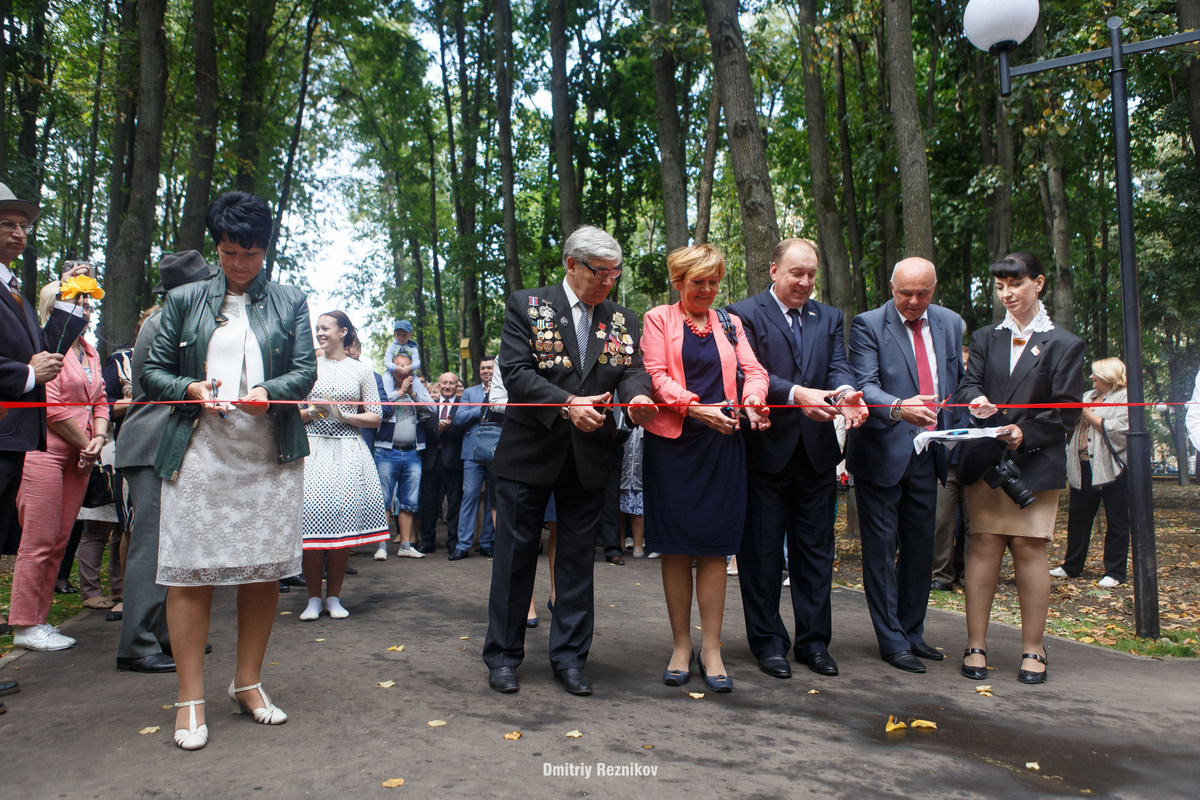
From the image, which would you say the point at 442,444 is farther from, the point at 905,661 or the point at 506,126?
the point at 506,126

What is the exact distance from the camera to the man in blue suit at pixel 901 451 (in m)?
4.91

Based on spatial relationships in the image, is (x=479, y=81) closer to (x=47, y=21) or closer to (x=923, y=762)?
(x=47, y=21)

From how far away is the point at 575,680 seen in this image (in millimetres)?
4242

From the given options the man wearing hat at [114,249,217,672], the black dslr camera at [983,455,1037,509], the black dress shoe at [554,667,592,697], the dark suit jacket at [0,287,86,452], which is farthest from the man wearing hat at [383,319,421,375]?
the black dslr camera at [983,455,1037,509]

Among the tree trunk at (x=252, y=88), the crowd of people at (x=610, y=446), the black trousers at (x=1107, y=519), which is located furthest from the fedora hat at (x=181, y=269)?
the tree trunk at (x=252, y=88)

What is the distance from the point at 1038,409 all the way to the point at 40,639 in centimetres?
586

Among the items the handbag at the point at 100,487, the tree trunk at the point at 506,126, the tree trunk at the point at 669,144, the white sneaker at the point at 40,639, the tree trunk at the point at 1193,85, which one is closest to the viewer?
the white sneaker at the point at 40,639

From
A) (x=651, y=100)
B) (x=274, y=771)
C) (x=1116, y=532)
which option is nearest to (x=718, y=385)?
(x=274, y=771)

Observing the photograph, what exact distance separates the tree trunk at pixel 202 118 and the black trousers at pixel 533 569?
10207 millimetres

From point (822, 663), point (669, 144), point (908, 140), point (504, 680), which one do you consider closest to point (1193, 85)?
point (908, 140)

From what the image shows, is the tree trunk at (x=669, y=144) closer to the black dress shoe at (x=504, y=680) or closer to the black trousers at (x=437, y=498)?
the black trousers at (x=437, y=498)

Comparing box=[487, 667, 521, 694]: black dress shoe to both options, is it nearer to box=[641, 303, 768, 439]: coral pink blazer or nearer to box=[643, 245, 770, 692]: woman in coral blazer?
box=[643, 245, 770, 692]: woman in coral blazer

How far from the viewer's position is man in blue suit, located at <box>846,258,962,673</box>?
491 centimetres

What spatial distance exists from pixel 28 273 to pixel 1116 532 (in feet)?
66.8
